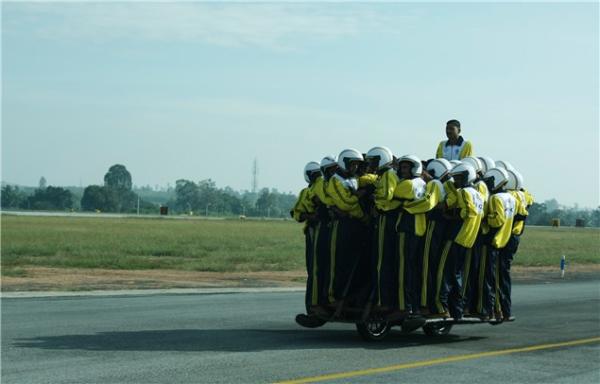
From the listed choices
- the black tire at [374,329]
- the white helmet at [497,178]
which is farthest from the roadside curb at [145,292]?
the white helmet at [497,178]

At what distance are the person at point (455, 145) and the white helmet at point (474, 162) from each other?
37cm

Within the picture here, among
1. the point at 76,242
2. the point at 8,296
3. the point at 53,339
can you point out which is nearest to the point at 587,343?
the point at 53,339

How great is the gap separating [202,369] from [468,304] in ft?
15.3

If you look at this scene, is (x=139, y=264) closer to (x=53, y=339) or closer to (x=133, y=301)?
(x=133, y=301)

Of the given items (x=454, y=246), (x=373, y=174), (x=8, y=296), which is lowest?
(x=8, y=296)

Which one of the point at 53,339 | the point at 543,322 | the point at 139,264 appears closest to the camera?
the point at 53,339

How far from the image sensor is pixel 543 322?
1592cm

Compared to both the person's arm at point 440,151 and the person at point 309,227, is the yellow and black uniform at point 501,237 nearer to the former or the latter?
the person's arm at point 440,151

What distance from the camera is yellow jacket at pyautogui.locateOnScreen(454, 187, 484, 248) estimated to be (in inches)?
496

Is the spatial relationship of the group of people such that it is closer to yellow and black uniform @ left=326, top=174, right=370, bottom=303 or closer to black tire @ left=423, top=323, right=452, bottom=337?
yellow and black uniform @ left=326, top=174, right=370, bottom=303

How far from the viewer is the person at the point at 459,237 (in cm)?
1265

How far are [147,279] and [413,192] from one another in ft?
51.3

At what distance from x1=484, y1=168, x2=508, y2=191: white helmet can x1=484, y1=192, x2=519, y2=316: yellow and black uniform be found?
0.45ft

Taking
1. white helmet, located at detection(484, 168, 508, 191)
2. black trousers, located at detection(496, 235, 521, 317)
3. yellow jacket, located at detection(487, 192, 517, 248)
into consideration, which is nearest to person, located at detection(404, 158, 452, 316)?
yellow jacket, located at detection(487, 192, 517, 248)
